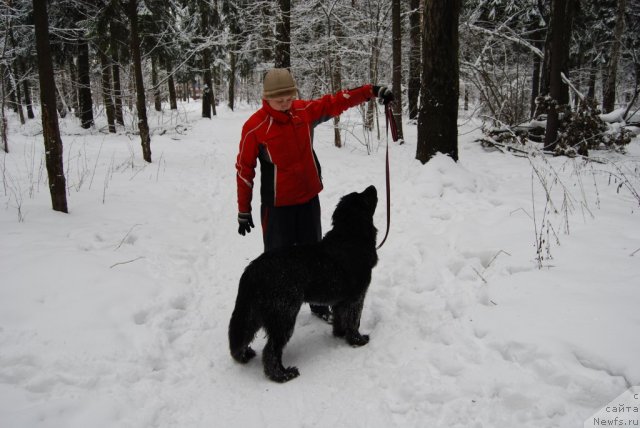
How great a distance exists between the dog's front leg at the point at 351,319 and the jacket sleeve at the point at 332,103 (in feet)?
5.89

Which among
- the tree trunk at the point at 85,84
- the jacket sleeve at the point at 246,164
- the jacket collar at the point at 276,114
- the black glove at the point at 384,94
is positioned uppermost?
the tree trunk at the point at 85,84

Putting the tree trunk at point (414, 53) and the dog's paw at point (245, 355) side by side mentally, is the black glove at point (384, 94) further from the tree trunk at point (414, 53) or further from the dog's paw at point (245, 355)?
the tree trunk at point (414, 53)

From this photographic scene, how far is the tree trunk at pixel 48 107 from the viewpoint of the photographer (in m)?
5.10

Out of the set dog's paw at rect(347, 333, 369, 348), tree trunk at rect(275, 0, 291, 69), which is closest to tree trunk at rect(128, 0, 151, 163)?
tree trunk at rect(275, 0, 291, 69)

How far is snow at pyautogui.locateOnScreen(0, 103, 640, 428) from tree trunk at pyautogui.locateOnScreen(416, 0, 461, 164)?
1.03 m

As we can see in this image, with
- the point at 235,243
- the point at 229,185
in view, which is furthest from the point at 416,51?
the point at 235,243

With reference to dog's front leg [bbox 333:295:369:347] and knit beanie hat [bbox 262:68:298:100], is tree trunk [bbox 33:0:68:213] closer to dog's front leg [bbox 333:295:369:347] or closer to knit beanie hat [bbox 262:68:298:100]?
knit beanie hat [bbox 262:68:298:100]

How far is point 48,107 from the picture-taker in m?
5.23

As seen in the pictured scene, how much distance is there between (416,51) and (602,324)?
Answer: 12.7m

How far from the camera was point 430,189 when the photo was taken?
614 centimetres

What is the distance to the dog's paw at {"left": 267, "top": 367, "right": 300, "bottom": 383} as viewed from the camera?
2.96 m

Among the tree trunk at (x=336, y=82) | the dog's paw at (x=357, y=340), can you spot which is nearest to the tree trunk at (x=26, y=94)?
the tree trunk at (x=336, y=82)

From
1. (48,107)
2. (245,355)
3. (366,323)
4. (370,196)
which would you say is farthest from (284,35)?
(245,355)

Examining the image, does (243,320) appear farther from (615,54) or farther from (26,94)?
(26,94)
